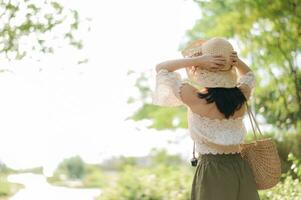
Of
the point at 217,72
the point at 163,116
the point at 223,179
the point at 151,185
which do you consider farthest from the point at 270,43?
the point at 223,179

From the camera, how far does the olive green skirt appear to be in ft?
6.76

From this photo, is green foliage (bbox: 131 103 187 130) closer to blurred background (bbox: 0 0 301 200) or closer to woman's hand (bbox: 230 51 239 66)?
blurred background (bbox: 0 0 301 200)

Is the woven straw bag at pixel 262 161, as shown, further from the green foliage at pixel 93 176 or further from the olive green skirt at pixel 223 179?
the green foliage at pixel 93 176

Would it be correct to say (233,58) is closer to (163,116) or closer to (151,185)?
(151,185)

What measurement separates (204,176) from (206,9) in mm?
3705

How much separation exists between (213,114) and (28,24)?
7.38 feet

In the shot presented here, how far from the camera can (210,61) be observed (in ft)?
6.92

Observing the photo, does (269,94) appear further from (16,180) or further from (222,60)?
(222,60)

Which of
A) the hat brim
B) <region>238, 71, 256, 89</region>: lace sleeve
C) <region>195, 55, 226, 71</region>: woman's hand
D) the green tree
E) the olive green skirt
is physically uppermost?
the green tree

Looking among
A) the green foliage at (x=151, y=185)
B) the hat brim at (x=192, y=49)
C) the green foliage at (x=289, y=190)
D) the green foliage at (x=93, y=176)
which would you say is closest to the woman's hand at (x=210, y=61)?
the hat brim at (x=192, y=49)

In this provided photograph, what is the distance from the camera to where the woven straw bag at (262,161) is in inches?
87.6

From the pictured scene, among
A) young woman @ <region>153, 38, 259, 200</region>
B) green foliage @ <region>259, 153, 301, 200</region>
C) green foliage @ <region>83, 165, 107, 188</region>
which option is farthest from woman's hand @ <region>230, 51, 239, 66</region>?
green foliage @ <region>83, 165, 107, 188</region>

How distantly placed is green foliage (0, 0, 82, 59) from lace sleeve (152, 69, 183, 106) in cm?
202

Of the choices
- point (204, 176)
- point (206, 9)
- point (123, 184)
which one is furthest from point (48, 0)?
point (204, 176)
